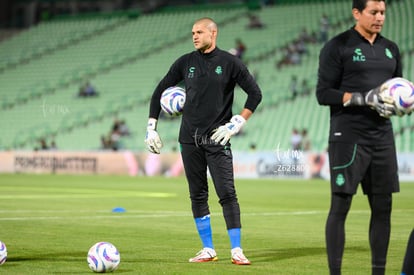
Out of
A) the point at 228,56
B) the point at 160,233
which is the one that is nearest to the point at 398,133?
the point at 160,233

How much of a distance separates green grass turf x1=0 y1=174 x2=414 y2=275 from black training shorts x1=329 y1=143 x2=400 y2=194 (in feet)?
5.79

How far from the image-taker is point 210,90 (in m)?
10.2

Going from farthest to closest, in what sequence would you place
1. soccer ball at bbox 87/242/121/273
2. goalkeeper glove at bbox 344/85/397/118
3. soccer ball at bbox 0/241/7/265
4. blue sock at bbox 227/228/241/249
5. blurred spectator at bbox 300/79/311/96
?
1. blurred spectator at bbox 300/79/311/96
2. blue sock at bbox 227/228/241/249
3. soccer ball at bbox 0/241/7/265
4. soccer ball at bbox 87/242/121/273
5. goalkeeper glove at bbox 344/85/397/118

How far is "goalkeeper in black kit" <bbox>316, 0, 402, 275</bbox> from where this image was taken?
7664 millimetres

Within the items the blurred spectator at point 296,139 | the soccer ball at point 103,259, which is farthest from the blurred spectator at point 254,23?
the soccer ball at point 103,259

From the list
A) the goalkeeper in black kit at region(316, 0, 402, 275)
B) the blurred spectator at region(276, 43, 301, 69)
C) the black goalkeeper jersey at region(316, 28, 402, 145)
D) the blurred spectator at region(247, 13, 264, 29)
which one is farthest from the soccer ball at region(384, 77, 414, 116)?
the blurred spectator at region(247, 13, 264, 29)

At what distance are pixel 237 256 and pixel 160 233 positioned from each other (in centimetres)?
354

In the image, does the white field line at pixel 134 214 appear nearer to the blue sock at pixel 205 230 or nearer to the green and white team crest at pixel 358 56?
the blue sock at pixel 205 230

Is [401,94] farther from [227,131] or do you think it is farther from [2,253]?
[2,253]

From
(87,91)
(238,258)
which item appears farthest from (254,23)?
(238,258)

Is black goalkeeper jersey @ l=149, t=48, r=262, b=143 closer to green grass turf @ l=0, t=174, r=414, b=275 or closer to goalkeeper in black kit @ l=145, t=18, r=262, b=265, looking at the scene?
goalkeeper in black kit @ l=145, t=18, r=262, b=265

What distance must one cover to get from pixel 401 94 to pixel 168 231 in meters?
6.84

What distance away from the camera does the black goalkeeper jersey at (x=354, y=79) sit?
25.3 ft

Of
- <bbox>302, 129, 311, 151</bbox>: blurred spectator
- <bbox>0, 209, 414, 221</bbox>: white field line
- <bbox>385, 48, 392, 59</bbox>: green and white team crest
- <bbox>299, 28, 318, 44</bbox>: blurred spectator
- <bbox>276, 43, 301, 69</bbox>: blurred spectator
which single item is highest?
<bbox>299, 28, 318, 44</bbox>: blurred spectator
